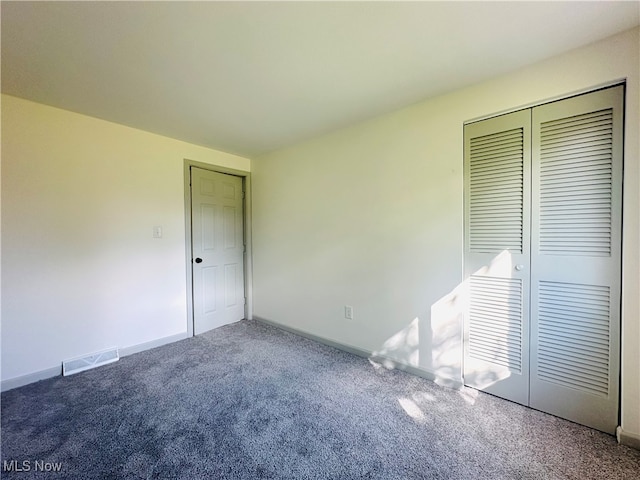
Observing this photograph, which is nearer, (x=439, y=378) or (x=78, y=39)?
(x=78, y=39)

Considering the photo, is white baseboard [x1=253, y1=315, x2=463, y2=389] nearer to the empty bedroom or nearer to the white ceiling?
the empty bedroom

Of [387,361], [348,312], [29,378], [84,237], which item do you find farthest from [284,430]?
[84,237]

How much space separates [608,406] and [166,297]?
3777 millimetres

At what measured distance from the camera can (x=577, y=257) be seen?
1.63 metres

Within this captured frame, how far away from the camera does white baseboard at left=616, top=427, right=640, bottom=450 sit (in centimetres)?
145

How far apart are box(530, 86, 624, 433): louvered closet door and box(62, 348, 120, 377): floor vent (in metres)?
3.56

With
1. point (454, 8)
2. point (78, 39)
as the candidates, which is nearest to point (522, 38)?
point (454, 8)

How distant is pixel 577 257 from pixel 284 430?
2.13 meters

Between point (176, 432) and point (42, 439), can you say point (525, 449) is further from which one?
point (42, 439)

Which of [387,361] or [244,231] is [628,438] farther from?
[244,231]

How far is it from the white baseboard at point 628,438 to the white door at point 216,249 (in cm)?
366

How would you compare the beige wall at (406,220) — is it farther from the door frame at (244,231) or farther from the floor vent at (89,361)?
the floor vent at (89,361)

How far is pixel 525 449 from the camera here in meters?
1.46

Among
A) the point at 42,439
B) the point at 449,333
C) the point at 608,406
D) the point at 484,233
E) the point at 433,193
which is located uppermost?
the point at 433,193
